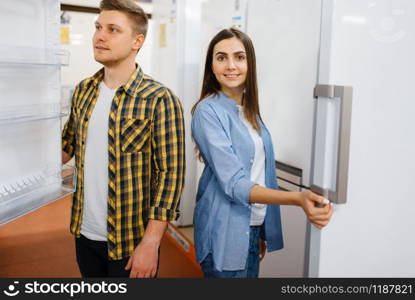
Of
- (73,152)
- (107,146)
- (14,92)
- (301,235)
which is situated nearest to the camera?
(14,92)

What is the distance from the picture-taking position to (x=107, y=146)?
1.46m

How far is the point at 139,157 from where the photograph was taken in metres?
1.45

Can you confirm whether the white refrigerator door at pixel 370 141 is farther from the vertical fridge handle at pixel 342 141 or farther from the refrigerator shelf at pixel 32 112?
the refrigerator shelf at pixel 32 112

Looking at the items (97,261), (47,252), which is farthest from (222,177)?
(47,252)

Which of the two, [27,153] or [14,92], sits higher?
[14,92]

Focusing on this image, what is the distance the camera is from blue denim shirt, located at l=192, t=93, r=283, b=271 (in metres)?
1.37

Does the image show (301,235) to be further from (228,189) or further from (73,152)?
(73,152)

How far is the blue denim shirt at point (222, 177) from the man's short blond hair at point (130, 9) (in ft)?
1.19

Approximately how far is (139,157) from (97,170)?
0.16 meters

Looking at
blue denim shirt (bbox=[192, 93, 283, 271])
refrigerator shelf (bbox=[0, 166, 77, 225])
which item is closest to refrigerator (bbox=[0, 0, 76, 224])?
refrigerator shelf (bbox=[0, 166, 77, 225])

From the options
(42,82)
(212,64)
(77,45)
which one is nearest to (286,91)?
(212,64)

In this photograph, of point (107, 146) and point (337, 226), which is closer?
point (337, 226)

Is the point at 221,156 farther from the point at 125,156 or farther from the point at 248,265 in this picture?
the point at 248,265

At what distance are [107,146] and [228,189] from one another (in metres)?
0.46
